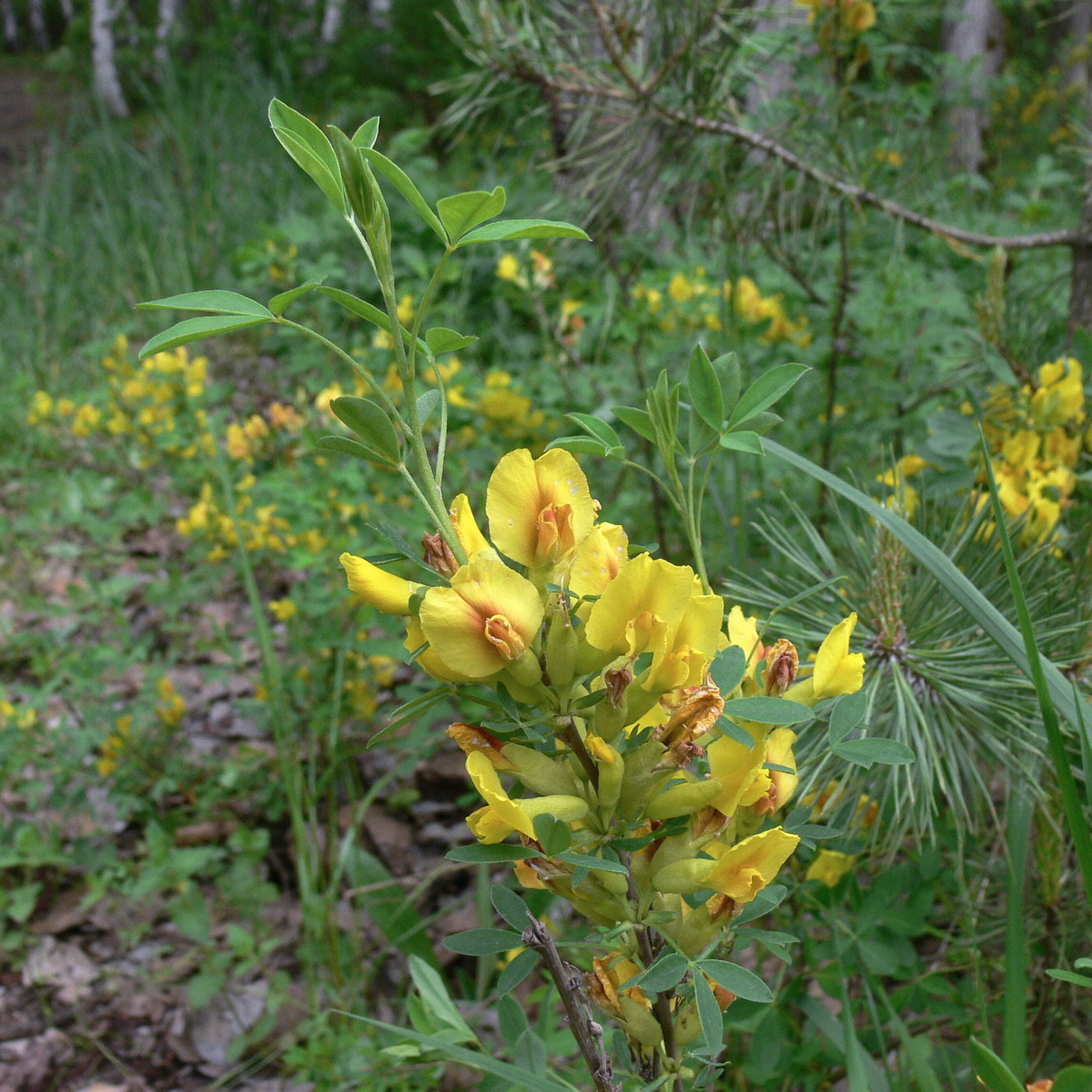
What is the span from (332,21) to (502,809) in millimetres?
12652

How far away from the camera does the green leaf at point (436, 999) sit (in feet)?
2.17

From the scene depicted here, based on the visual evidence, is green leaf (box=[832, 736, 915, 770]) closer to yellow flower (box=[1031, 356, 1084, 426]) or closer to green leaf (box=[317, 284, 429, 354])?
green leaf (box=[317, 284, 429, 354])

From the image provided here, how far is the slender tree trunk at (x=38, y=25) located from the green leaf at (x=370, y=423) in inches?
732

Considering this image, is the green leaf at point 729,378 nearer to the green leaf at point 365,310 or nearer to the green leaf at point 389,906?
the green leaf at point 365,310

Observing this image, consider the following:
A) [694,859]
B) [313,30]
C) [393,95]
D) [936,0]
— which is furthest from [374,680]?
[313,30]

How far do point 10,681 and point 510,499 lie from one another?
218cm

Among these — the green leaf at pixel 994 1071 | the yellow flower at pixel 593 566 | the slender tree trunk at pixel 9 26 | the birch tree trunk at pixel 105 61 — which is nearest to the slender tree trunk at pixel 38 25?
the slender tree trunk at pixel 9 26

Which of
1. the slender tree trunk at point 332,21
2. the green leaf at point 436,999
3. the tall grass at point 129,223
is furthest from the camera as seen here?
the slender tree trunk at point 332,21

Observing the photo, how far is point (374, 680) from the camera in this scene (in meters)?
1.84

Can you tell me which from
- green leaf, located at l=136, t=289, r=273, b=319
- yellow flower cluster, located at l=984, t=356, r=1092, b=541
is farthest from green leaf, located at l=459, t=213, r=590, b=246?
yellow flower cluster, located at l=984, t=356, r=1092, b=541

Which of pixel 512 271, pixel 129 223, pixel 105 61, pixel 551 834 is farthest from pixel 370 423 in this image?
pixel 105 61

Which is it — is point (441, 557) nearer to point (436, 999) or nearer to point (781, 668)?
point (781, 668)

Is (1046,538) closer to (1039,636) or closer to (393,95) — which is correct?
(1039,636)

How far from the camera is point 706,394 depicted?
1.76 ft
